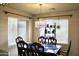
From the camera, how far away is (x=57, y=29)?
118cm

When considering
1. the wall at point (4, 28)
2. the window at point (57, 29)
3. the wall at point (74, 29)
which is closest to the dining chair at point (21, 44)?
the wall at point (4, 28)

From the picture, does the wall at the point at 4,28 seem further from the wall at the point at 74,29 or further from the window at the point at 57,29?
the wall at the point at 74,29

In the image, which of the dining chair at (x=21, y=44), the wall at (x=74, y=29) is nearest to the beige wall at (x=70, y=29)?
the wall at (x=74, y=29)

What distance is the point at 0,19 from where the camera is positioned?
1.08 m

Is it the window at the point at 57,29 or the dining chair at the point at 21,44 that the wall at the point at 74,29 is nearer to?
the window at the point at 57,29

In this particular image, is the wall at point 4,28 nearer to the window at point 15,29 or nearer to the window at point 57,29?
the window at point 15,29

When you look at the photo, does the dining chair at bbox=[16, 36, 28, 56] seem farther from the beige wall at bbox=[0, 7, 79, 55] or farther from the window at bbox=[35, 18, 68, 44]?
the window at bbox=[35, 18, 68, 44]

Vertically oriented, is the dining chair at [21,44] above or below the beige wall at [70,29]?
below

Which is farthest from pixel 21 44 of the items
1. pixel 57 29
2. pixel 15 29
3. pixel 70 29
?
pixel 70 29

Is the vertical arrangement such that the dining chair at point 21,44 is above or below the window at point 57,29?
below

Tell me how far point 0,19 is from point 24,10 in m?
0.29

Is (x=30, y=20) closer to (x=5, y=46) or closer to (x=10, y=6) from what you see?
(x=10, y=6)

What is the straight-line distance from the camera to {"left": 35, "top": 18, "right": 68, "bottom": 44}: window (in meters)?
Answer: 1.17

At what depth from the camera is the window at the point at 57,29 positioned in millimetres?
1170
